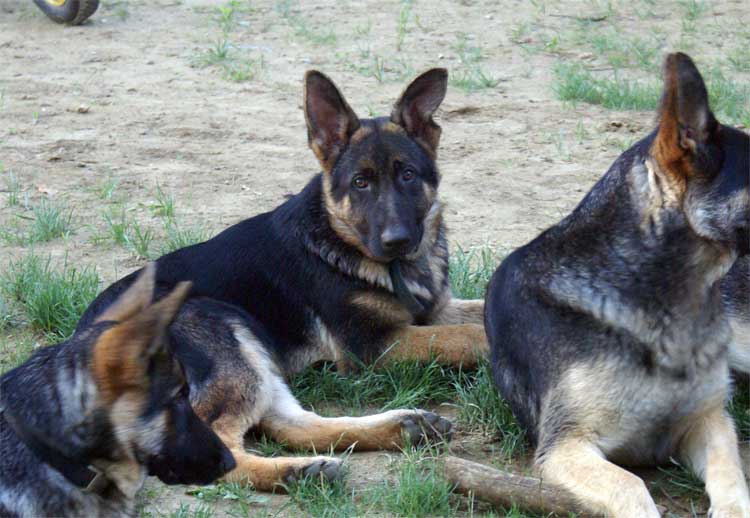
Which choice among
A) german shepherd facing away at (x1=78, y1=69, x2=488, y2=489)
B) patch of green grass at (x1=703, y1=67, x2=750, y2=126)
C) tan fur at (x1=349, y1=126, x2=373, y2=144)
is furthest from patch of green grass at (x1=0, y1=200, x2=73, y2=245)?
patch of green grass at (x1=703, y1=67, x2=750, y2=126)

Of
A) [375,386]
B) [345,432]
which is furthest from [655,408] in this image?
[375,386]

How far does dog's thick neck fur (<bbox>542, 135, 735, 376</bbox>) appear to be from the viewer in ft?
15.7

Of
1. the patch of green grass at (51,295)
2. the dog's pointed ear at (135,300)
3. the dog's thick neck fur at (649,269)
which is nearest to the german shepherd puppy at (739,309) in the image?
the dog's thick neck fur at (649,269)

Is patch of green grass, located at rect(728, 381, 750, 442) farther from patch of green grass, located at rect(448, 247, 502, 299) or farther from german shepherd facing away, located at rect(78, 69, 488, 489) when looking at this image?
patch of green grass, located at rect(448, 247, 502, 299)

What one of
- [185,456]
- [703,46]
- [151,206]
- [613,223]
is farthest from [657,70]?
[185,456]

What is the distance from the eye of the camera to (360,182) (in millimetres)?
6320

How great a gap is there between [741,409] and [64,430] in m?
3.24

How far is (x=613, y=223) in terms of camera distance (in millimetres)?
4953

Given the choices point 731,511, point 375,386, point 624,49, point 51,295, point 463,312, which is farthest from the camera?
point 624,49

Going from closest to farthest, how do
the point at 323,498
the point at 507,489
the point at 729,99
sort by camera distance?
the point at 507,489
the point at 323,498
the point at 729,99

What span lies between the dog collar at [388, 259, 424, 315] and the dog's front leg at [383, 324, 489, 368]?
0.17 meters

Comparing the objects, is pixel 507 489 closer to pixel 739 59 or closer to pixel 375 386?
pixel 375 386

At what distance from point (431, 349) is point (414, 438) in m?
0.80

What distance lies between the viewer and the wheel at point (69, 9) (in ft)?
38.5
